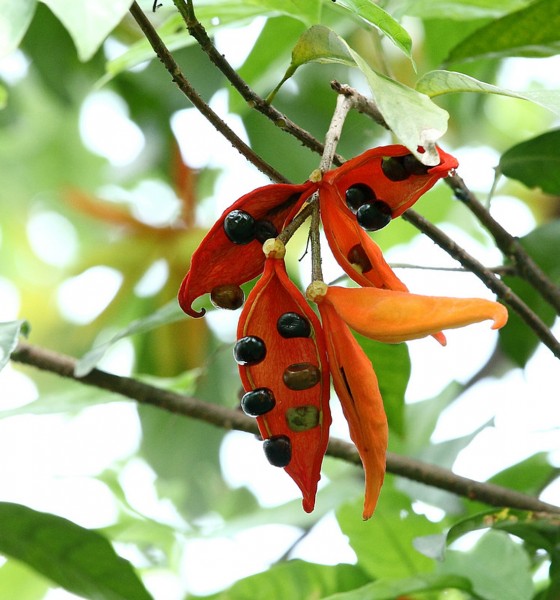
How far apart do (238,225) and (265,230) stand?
0.09ft

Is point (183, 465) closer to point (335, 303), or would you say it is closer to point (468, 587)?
point (468, 587)

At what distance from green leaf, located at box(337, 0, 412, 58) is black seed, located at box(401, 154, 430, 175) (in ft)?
0.29

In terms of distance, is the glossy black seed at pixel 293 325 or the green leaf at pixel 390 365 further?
the green leaf at pixel 390 365

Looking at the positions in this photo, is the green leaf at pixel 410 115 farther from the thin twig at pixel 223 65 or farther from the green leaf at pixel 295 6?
the green leaf at pixel 295 6

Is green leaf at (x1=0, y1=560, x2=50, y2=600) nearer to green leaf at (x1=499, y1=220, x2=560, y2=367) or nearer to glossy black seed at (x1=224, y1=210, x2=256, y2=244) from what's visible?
green leaf at (x1=499, y1=220, x2=560, y2=367)

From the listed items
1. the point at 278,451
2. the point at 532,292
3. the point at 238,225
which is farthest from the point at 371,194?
the point at 532,292

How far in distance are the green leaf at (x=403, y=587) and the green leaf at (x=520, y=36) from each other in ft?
1.99

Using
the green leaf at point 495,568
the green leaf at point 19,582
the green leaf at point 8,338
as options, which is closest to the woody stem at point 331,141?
the green leaf at point 8,338

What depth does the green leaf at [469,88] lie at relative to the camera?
0.73 m

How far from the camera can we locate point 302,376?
2.41ft

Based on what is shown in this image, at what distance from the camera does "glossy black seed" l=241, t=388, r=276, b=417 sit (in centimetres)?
75

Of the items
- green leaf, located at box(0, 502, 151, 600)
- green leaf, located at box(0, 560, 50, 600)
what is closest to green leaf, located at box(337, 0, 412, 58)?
green leaf, located at box(0, 502, 151, 600)

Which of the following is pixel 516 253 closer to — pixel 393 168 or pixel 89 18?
pixel 393 168

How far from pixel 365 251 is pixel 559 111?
19cm
